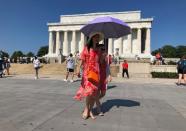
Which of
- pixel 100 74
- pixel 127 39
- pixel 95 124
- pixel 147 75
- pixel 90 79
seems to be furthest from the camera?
pixel 127 39

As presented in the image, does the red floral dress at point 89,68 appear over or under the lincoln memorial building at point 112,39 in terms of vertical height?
under

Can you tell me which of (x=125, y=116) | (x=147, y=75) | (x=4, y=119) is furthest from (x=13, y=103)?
(x=147, y=75)

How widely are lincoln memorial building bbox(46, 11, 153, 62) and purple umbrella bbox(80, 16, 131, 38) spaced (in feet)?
185

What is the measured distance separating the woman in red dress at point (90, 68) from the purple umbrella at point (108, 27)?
3.54 ft

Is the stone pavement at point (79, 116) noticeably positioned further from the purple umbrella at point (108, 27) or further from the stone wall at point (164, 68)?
the stone wall at point (164, 68)

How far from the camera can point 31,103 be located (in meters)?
8.84

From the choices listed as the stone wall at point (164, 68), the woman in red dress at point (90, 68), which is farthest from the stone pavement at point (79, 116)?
the stone wall at point (164, 68)

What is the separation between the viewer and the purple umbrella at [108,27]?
8.14 metres

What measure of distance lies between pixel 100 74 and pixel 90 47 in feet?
2.56

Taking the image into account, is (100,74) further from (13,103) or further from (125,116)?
(13,103)

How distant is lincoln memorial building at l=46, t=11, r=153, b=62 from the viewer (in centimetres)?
Result: 6975

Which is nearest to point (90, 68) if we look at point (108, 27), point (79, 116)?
point (79, 116)

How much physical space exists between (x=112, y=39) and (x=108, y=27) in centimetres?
6549

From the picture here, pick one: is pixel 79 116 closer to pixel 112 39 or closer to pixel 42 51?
pixel 112 39
